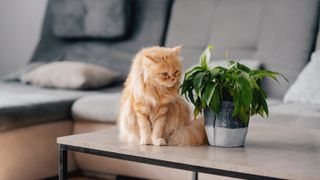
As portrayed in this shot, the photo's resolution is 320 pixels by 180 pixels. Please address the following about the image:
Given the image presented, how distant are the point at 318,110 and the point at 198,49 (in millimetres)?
933

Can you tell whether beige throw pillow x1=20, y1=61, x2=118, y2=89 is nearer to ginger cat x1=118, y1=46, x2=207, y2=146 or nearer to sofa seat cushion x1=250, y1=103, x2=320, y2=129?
sofa seat cushion x1=250, y1=103, x2=320, y2=129

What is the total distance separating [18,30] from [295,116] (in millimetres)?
2353

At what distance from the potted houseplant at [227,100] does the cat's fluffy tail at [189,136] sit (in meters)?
0.03

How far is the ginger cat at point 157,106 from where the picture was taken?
145cm

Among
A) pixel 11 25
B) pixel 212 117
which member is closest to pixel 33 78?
pixel 11 25

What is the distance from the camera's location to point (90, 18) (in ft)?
10.5

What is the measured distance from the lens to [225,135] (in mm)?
1426

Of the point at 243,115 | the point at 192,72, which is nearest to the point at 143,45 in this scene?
the point at 192,72

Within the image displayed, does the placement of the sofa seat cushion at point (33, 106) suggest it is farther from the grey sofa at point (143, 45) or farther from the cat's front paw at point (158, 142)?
the cat's front paw at point (158, 142)

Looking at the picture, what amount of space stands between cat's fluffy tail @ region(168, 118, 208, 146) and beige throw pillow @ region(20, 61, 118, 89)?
1393 mm

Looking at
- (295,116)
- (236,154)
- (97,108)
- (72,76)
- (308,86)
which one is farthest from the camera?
(72,76)

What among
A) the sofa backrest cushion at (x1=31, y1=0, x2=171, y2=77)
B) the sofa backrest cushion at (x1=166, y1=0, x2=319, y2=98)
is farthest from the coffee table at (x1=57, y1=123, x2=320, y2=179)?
the sofa backrest cushion at (x1=31, y1=0, x2=171, y2=77)

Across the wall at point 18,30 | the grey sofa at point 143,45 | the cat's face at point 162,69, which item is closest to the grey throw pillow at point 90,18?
the grey sofa at point 143,45

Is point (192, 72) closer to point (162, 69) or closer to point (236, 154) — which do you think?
point (162, 69)
